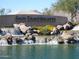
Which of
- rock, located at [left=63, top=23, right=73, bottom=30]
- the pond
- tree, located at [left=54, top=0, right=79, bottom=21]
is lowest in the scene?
rock, located at [left=63, top=23, right=73, bottom=30]

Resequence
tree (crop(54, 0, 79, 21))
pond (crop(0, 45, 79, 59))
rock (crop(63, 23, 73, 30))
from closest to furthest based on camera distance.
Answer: pond (crop(0, 45, 79, 59)) → rock (crop(63, 23, 73, 30)) → tree (crop(54, 0, 79, 21))

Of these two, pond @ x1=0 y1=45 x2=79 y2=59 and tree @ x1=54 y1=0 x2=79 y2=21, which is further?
tree @ x1=54 y1=0 x2=79 y2=21

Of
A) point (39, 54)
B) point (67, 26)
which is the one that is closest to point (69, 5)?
point (67, 26)

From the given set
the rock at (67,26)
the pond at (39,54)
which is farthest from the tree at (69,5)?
the pond at (39,54)

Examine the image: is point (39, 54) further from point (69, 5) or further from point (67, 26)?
point (69, 5)

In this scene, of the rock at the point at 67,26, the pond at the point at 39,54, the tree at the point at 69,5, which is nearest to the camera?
the pond at the point at 39,54

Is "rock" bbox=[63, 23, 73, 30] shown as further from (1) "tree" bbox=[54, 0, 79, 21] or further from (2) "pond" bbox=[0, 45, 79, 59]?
(2) "pond" bbox=[0, 45, 79, 59]

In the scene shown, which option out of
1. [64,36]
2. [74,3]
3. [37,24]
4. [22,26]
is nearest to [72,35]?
[64,36]

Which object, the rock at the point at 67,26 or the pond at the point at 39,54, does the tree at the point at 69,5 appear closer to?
the rock at the point at 67,26

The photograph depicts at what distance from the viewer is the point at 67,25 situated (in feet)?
239

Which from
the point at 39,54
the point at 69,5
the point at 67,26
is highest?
the point at 69,5

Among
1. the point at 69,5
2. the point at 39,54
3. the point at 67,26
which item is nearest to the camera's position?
the point at 39,54

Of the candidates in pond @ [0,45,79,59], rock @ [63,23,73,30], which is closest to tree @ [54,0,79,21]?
rock @ [63,23,73,30]

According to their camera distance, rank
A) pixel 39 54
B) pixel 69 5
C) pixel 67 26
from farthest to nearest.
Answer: pixel 69 5
pixel 67 26
pixel 39 54
